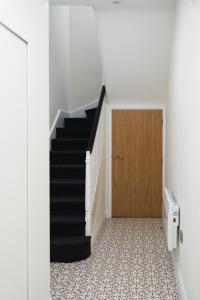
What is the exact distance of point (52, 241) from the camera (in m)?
4.38

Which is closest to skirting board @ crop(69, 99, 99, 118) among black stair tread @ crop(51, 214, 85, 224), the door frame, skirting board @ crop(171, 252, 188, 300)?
the door frame

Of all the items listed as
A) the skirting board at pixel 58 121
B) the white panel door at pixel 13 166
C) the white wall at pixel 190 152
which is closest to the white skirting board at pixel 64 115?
the skirting board at pixel 58 121

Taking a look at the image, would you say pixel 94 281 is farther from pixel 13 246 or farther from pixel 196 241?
pixel 13 246

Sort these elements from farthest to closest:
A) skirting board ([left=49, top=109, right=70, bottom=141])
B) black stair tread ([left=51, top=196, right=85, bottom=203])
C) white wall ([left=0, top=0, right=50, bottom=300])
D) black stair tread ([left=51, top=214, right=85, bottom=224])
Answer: skirting board ([left=49, top=109, right=70, bottom=141]) < black stair tread ([left=51, top=196, right=85, bottom=203]) < black stair tread ([left=51, top=214, right=85, bottom=224]) < white wall ([left=0, top=0, right=50, bottom=300])

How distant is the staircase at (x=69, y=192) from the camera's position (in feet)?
14.2

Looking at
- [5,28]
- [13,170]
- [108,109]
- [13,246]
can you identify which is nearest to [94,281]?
[13,246]

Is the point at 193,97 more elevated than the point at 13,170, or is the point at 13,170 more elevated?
the point at 193,97

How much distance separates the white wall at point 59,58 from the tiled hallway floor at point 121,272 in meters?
2.34

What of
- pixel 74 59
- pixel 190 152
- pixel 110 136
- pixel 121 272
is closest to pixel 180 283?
pixel 121 272

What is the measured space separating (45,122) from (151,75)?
2949mm

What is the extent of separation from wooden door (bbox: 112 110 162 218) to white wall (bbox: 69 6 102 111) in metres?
1.08

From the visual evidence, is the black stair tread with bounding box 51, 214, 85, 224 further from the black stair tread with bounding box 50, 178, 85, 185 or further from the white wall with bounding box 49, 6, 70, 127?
the white wall with bounding box 49, 6, 70, 127

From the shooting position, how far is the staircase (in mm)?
4339

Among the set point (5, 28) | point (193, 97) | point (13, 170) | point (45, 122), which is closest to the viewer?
point (5, 28)
